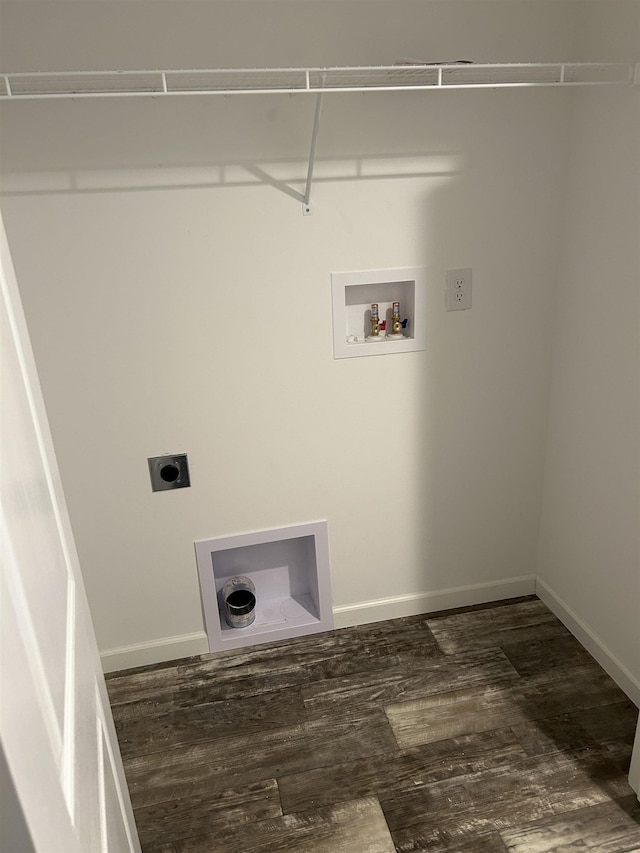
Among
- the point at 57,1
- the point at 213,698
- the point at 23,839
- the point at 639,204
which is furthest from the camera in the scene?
the point at 213,698

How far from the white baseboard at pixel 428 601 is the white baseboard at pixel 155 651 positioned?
0.50 meters

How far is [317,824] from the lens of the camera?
1.67 meters

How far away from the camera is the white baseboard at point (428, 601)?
2.38 m

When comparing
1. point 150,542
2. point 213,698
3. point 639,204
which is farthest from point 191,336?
point 639,204

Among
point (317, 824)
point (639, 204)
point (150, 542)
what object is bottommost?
point (317, 824)

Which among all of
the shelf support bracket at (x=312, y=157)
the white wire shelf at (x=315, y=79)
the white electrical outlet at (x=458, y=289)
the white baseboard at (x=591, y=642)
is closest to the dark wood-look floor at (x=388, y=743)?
the white baseboard at (x=591, y=642)

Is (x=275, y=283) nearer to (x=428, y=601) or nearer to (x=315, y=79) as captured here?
(x=315, y=79)

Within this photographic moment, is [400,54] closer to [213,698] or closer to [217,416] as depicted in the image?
[217,416]

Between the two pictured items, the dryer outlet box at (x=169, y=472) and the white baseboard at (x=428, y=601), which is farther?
the white baseboard at (x=428, y=601)

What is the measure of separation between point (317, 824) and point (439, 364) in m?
1.37

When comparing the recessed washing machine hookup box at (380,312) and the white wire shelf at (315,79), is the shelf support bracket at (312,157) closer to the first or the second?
the white wire shelf at (315,79)

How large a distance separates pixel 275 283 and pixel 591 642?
5.17 feet

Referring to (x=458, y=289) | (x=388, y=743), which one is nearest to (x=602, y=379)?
(x=458, y=289)

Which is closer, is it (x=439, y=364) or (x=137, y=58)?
(x=137, y=58)
